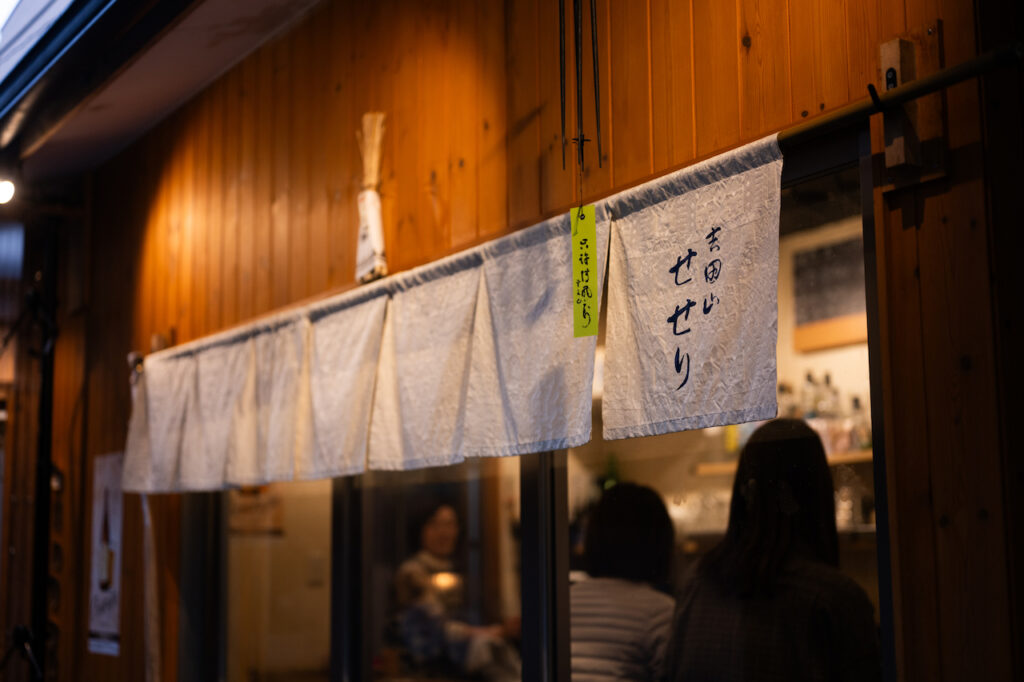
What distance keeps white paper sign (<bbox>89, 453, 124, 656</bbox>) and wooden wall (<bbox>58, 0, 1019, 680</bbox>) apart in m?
0.12

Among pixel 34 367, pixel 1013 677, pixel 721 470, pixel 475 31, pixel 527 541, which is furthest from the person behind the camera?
pixel 34 367

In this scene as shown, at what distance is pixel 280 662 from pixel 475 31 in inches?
108

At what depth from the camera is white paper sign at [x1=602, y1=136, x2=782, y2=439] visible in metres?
2.31

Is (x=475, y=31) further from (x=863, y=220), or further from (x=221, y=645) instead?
(x=221, y=645)

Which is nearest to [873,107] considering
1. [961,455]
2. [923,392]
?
[923,392]

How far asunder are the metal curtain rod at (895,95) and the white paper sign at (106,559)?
14.3 ft

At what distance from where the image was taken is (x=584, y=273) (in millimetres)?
2707

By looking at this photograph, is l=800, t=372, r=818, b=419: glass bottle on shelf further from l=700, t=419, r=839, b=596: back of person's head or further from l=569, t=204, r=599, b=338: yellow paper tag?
l=569, t=204, r=599, b=338: yellow paper tag

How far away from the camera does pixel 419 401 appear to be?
329 centimetres

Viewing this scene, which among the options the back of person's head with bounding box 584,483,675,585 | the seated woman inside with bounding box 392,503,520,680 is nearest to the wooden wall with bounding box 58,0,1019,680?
the back of person's head with bounding box 584,483,675,585

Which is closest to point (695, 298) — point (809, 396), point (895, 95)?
point (895, 95)

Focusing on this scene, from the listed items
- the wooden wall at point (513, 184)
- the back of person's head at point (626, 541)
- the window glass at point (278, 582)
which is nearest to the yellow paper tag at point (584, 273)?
the wooden wall at point (513, 184)

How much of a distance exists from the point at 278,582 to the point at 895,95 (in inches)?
138

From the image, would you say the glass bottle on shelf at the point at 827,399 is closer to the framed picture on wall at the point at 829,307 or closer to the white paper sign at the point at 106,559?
the framed picture on wall at the point at 829,307
